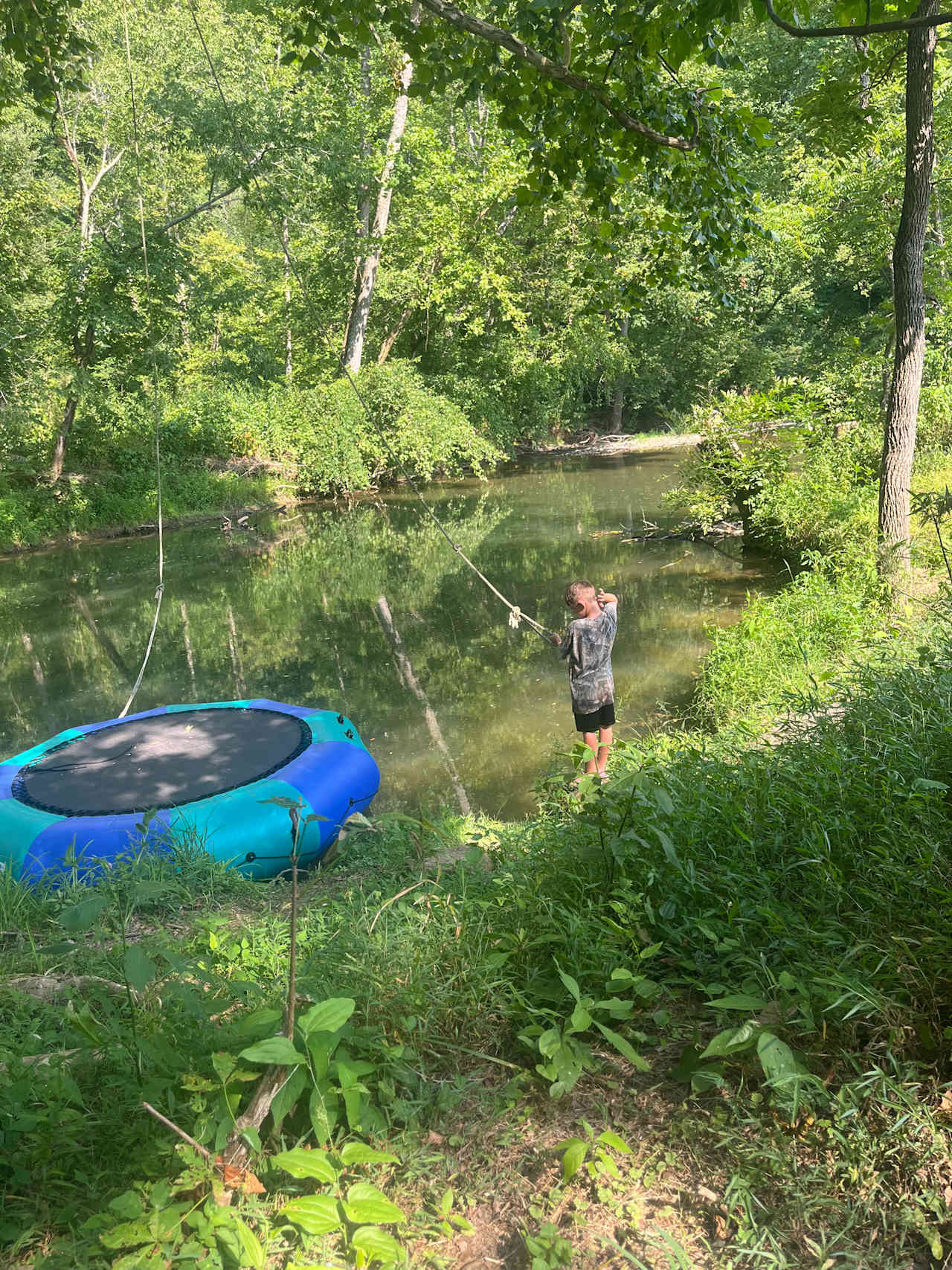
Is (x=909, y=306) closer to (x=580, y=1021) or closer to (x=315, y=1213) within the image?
(x=580, y=1021)

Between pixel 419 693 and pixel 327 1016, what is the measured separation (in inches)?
239

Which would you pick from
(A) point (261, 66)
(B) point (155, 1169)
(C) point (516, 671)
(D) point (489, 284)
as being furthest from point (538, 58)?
(D) point (489, 284)

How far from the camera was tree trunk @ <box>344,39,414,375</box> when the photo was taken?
1950 cm

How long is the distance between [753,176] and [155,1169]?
27.2 meters

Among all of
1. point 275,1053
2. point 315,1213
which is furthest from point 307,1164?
point 275,1053

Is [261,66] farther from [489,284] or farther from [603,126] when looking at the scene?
[603,126]

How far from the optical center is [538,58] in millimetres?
3211

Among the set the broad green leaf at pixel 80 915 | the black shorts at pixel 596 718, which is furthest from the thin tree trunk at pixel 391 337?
the broad green leaf at pixel 80 915

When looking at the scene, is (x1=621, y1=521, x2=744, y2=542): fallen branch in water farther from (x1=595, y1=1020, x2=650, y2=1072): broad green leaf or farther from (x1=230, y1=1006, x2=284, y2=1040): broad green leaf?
(x1=230, y1=1006, x2=284, y2=1040): broad green leaf

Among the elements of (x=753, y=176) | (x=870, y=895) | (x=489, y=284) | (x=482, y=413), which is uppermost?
(x=753, y=176)

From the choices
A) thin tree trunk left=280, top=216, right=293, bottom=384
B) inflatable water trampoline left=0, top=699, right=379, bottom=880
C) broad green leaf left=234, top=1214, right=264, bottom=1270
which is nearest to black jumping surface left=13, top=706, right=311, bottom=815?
inflatable water trampoline left=0, top=699, right=379, bottom=880

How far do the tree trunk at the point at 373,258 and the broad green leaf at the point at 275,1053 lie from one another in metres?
20.0

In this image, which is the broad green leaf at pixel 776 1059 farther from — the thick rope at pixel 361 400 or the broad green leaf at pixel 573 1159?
the thick rope at pixel 361 400

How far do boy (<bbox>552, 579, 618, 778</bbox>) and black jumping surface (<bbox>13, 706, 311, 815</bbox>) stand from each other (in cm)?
173
